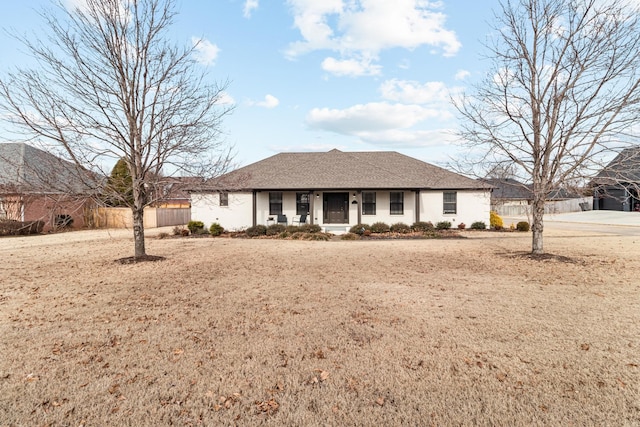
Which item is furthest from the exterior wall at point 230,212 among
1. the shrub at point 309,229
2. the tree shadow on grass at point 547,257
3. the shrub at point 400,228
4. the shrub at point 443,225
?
the tree shadow on grass at point 547,257

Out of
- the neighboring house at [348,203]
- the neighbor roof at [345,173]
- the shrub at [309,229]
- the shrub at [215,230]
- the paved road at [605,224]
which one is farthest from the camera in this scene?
the neighboring house at [348,203]

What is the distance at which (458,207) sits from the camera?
71.6 ft

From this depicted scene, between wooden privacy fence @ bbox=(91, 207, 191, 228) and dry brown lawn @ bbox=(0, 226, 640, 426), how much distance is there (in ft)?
65.4

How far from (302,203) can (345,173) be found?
11.5ft

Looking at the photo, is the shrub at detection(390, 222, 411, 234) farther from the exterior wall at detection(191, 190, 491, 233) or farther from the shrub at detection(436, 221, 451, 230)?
the shrub at detection(436, 221, 451, 230)

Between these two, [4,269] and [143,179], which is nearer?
[4,269]

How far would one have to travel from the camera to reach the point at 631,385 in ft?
11.5

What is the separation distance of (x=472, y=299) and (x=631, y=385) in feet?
10.4

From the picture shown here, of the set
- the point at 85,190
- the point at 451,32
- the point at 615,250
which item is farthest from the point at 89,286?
the point at 615,250

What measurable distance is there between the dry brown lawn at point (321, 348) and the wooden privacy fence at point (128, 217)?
19.9m

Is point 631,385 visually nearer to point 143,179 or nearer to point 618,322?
point 618,322

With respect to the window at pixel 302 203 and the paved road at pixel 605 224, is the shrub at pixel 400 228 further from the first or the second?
the paved road at pixel 605 224

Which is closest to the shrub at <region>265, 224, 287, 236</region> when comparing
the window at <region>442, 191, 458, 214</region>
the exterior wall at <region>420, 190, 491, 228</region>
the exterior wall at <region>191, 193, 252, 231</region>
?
the exterior wall at <region>191, 193, 252, 231</region>

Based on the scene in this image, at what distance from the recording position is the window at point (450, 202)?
21.9 metres
